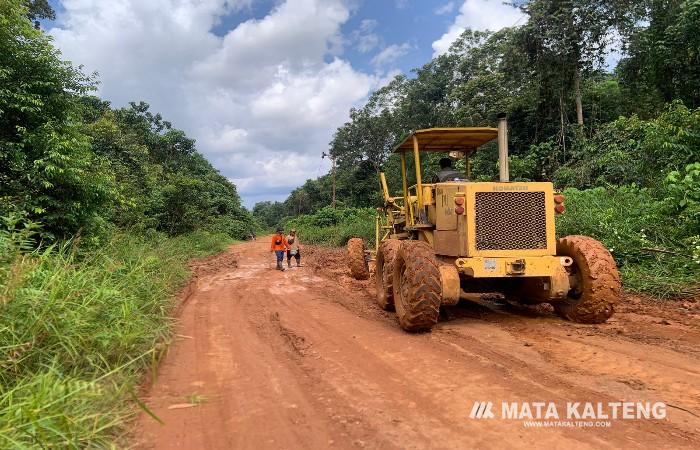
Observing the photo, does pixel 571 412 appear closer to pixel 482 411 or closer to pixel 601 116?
pixel 482 411

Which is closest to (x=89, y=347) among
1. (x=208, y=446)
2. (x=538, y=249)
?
(x=208, y=446)

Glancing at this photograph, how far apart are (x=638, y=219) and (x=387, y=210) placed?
4.64 m

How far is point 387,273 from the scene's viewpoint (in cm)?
652

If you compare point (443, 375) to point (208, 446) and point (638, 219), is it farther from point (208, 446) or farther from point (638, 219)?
point (638, 219)

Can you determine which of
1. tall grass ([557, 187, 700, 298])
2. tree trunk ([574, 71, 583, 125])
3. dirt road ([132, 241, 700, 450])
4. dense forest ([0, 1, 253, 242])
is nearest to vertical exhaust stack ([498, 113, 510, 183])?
dirt road ([132, 241, 700, 450])

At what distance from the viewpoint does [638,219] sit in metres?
8.45

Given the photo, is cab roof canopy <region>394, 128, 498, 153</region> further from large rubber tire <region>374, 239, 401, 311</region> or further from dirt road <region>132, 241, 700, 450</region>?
dirt road <region>132, 241, 700, 450</region>

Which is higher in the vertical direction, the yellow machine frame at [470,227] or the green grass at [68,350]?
the yellow machine frame at [470,227]

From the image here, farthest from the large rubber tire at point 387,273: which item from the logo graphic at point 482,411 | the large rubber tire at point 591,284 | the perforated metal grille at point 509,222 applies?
the logo graphic at point 482,411

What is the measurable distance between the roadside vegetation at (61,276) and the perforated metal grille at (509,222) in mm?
3900

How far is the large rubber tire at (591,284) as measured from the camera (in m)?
5.37

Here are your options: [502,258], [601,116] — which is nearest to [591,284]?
[502,258]

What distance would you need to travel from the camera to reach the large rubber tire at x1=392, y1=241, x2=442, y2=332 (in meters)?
5.11

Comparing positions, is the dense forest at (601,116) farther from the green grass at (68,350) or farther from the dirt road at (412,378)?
the green grass at (68,350)
